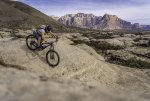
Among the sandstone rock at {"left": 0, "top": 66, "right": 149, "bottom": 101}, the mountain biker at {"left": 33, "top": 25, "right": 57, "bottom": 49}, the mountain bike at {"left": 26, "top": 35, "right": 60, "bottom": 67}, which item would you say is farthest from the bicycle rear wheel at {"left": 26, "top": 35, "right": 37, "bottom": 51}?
the sandstone rock at {"left": 0, "top": 66, "right": 149, "bottom": 101}

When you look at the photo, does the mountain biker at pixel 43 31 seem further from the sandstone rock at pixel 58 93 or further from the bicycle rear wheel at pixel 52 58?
the sandstone rock at pixel 58 93

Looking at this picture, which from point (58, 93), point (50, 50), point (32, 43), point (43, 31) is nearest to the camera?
point (58, 93)

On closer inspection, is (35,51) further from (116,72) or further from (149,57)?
(149,57)

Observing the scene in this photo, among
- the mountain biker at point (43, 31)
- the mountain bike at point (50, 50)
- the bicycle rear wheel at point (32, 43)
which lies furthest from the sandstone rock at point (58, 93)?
the bicycle rear wheel at point (32, 43)

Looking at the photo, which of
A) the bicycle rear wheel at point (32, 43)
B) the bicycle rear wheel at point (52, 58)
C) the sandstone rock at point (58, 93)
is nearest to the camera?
the sandstone rock at point (58, 93)

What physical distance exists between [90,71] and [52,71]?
2.49 meters

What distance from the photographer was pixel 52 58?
1633 cm

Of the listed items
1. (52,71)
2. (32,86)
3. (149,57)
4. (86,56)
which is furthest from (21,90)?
(149,57)

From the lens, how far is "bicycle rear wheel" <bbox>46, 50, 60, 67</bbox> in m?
16.2

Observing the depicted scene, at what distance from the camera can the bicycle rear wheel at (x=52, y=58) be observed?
53.1ft

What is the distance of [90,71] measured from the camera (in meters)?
17.2

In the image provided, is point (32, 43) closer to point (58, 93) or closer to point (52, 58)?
point (52, 58)

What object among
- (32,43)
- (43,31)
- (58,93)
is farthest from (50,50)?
(58,93)

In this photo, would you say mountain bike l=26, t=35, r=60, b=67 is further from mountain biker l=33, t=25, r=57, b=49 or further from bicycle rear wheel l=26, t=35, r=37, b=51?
mountain biker l=33, t=25, r=57, b=49
